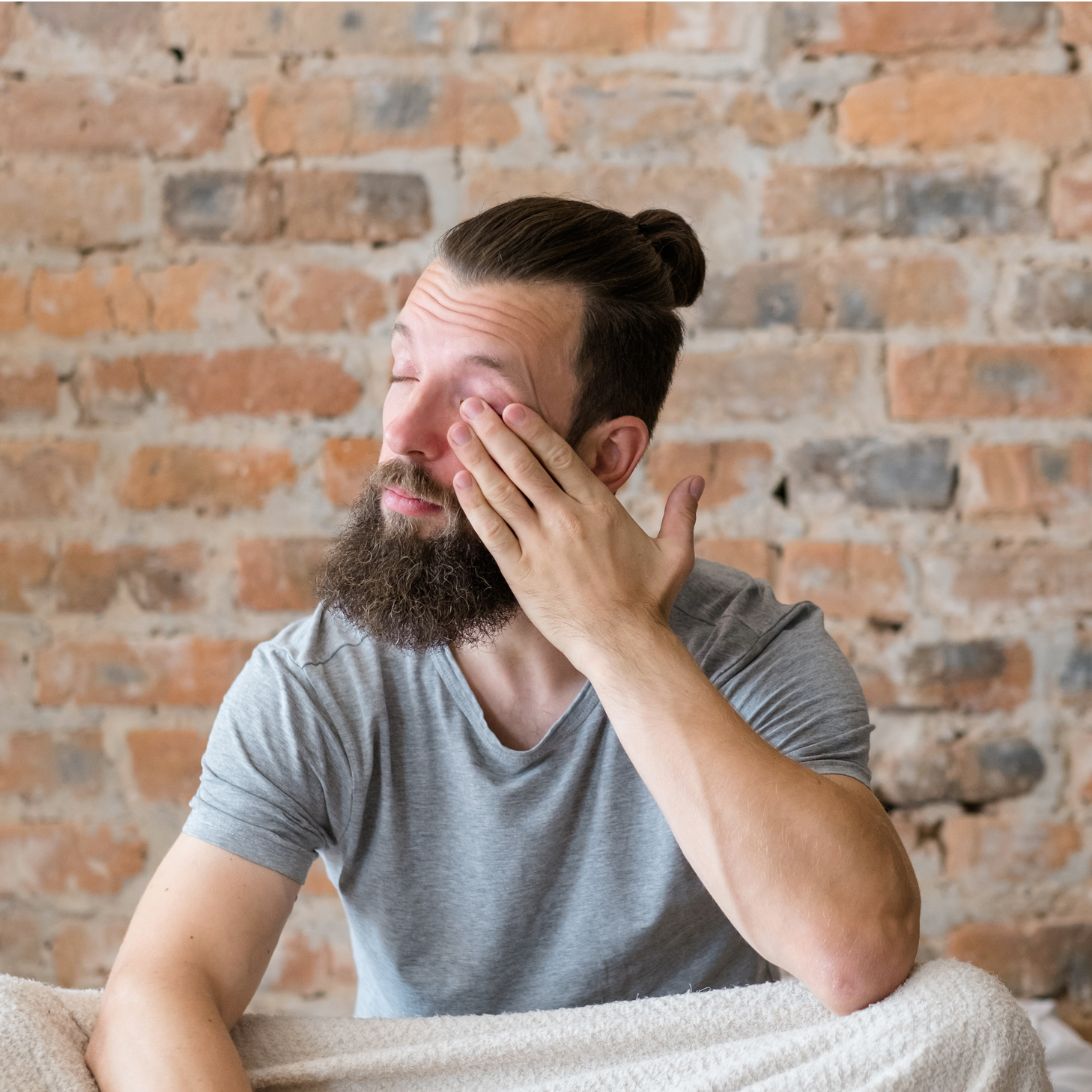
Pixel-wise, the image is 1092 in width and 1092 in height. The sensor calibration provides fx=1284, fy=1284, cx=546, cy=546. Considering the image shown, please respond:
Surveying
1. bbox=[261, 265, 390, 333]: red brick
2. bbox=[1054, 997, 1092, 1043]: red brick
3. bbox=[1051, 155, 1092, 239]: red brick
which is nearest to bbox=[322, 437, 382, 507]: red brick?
bbox=[261, 265, 390, 333]: red brick

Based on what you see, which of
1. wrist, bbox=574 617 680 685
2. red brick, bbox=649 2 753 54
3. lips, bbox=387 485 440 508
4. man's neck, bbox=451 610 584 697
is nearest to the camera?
wrist, bbox=574 617 680 685

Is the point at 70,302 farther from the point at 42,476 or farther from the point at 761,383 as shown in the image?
the point at 761,383

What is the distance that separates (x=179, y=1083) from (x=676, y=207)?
119 centimetres

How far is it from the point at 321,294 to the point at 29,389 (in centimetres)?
40

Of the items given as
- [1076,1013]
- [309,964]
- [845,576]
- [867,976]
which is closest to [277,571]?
[309,964]

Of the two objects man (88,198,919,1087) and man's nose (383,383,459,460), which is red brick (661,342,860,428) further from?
man's nose (383,383,459,460)

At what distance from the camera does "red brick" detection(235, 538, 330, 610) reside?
1684mm

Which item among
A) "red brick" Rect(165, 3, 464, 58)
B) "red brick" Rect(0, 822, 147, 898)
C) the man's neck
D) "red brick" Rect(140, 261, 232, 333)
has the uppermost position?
"red brick" Rect(165, 3, 464, 58)

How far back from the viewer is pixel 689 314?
1.66 meters

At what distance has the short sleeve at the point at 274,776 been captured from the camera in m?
1.11

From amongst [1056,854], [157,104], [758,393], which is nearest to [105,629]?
[157,104]

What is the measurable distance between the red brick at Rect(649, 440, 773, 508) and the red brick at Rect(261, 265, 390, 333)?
420 mm

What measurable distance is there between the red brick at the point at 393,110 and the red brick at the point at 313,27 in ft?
0.15

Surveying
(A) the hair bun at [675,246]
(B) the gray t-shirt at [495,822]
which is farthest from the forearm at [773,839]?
(A) the hair bun at [675,246]
